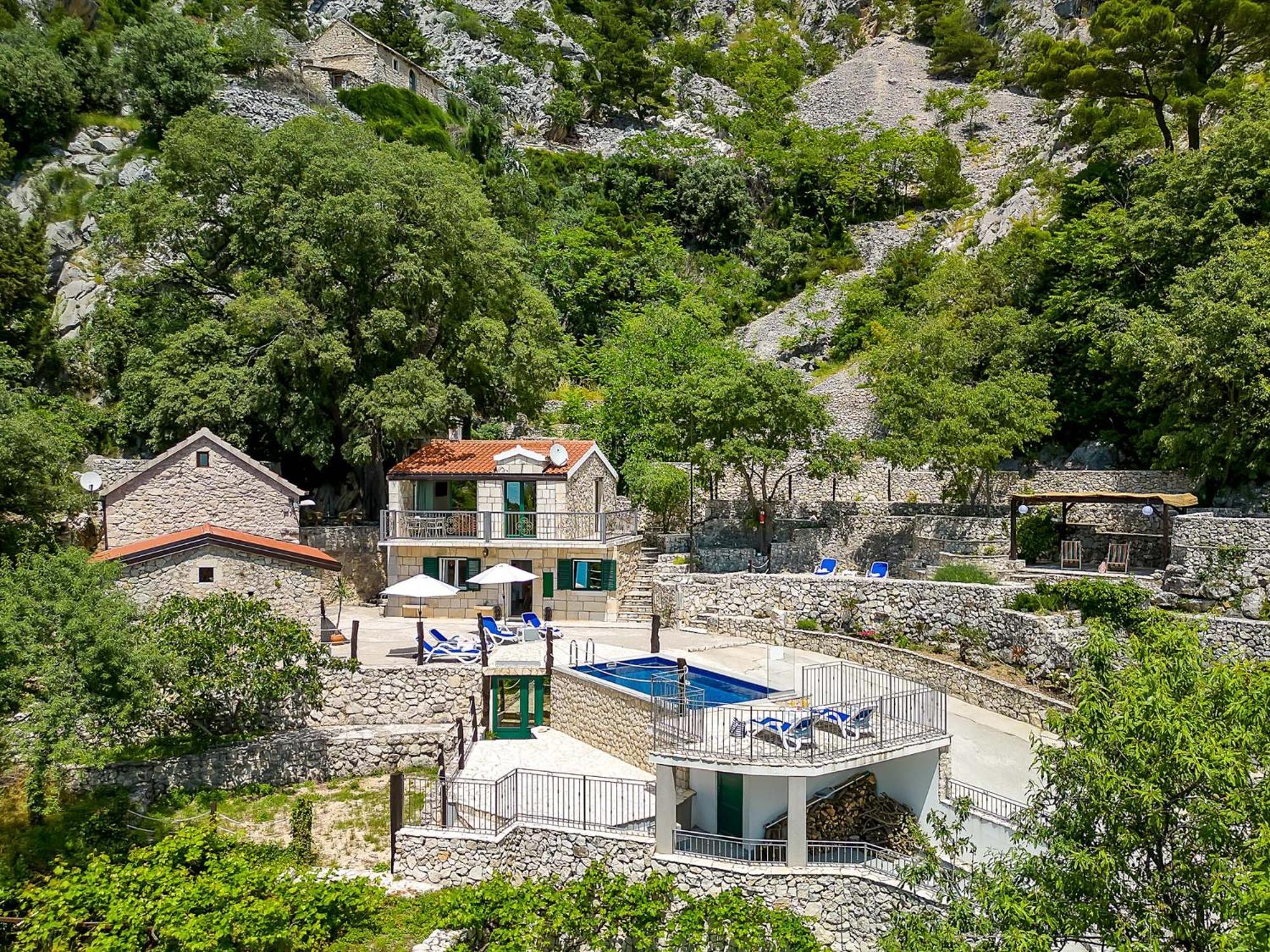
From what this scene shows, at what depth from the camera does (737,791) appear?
15.9m

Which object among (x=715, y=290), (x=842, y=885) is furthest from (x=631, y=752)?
(x=715, y=290)

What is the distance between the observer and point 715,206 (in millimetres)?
63250

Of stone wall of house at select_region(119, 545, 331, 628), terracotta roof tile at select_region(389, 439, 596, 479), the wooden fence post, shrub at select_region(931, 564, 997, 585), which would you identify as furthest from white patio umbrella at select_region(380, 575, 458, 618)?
shrub at select_region(931, 564, 997, 585)

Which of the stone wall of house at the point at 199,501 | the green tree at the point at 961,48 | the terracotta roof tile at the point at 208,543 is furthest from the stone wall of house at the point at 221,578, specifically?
the green tree at the point at 961,48

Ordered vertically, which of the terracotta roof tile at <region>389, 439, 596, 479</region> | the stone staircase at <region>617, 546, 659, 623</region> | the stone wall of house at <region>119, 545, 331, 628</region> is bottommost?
the stone staircase at <region>617, 546, 659, 623</region>

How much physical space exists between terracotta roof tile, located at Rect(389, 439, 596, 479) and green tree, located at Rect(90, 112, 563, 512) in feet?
3.21

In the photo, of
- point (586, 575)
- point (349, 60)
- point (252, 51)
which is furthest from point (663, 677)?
point (349, 60)

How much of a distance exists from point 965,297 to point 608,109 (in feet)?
164

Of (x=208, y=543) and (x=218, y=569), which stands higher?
(x=208, y=543)

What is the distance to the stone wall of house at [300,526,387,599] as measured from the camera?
28953mm

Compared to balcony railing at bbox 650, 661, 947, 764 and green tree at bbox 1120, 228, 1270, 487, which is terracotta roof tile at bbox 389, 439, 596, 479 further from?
green tree at bbox 1120, 228, 1270, 487

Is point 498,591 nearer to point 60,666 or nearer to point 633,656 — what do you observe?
point 633,656

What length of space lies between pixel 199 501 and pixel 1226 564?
2746 centimetres

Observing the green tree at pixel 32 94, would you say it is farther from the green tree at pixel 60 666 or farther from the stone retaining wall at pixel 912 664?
the stone retaining wall at pixel 912 664
